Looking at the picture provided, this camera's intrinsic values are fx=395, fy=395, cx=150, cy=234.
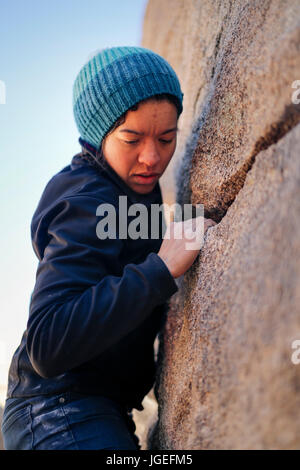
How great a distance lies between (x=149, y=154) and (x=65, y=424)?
2.99 feet

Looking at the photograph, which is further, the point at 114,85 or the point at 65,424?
the point at 114,85

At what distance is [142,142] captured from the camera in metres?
1.38

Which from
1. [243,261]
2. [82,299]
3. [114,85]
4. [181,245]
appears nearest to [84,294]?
[82,299]

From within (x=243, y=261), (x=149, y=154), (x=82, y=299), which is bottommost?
(x=82, y=299)

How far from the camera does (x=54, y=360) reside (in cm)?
108

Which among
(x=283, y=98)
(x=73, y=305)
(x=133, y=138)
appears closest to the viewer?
(x=283, y=98)

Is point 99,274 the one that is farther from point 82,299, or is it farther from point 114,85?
point 114,85

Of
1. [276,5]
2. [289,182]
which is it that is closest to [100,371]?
[289,182]

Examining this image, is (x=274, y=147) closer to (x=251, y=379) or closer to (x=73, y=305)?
(x=251, y=379)

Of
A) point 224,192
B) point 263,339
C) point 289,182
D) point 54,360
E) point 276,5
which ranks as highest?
point 276,5

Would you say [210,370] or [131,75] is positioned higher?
[131,75]

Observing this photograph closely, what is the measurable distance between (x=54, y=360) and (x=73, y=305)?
6.4 inches

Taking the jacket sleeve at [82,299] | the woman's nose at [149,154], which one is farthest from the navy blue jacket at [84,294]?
the woman's nose at [149,154]

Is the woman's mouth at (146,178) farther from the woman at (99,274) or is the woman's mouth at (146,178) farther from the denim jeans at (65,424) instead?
the denim jeans at (65,424)
